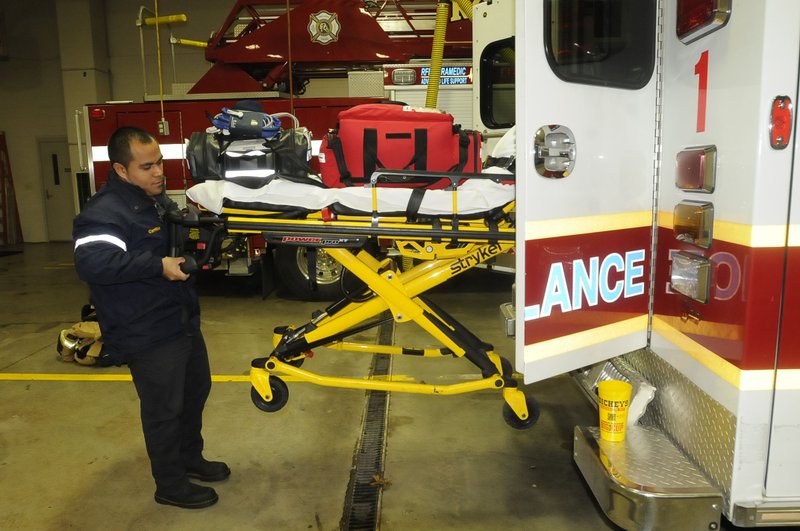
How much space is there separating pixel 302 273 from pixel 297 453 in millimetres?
3450

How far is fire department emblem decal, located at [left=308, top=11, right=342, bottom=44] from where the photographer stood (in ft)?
22.0

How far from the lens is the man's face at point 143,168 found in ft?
8.43

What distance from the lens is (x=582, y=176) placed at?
6.70ft

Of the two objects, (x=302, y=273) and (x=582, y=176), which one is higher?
(x=582, y=176)

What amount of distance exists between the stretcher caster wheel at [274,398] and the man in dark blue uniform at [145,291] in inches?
25.4

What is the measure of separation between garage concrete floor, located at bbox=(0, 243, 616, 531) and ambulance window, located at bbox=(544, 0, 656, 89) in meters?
1.85

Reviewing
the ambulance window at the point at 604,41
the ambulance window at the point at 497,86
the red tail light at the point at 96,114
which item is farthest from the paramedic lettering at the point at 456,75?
the ambulance window at the point at 604,41

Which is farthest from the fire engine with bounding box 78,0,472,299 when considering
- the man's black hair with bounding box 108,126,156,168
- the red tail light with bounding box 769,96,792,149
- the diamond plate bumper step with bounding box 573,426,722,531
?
the red tail light with bounding box 769,96,792,149

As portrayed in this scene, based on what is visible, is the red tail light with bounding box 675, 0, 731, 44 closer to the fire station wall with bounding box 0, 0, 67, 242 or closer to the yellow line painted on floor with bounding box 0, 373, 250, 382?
the yellow line painted on floor with bounding box 0, 373, 250, 382

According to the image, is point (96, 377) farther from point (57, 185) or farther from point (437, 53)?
point (57, 185)

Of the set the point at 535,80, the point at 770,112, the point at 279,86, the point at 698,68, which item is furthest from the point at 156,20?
the point at 770,112

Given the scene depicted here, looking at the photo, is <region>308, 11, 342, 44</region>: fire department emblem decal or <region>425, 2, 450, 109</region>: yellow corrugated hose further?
<region>308, 11, 342, 44</region>: fire department emblem decal

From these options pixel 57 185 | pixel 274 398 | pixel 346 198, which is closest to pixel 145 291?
pixel 346 198

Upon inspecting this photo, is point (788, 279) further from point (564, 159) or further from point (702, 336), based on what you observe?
point (564, 159)
